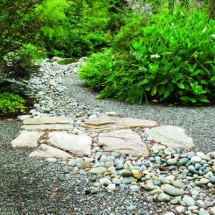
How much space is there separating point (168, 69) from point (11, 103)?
203 centimetres

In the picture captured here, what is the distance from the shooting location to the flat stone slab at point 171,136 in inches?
117

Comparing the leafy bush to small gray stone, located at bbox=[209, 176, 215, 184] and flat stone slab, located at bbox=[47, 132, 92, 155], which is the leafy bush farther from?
small gray stone, located at bbox=[209, 176, 215, 184]

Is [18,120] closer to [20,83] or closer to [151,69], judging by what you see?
[20,83]

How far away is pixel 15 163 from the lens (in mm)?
2523

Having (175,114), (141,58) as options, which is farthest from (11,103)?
(175,114)

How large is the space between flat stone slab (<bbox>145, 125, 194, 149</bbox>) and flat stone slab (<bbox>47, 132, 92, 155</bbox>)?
0.62m

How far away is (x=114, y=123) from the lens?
3.53 meters

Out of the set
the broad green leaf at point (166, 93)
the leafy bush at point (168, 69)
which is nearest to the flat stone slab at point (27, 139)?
the leafy bush at point (168, 69)

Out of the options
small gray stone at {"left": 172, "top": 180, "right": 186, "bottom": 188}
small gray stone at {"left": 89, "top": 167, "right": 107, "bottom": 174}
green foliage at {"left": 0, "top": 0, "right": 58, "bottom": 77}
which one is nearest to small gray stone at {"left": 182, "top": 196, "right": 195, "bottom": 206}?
small gray stone at {"left": 172, "top": 180, "right": 186, "bottom": 188}

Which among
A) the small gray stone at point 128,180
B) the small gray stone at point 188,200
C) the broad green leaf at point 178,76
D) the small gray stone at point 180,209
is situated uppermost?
the broad green leaf at point 178,76

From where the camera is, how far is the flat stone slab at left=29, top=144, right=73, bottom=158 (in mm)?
2668

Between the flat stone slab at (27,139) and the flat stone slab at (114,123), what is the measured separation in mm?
566

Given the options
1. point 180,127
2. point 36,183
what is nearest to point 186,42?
point 180,127

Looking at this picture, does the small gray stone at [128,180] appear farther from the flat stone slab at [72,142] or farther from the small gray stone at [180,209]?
the flat stone slab at [72,142]
